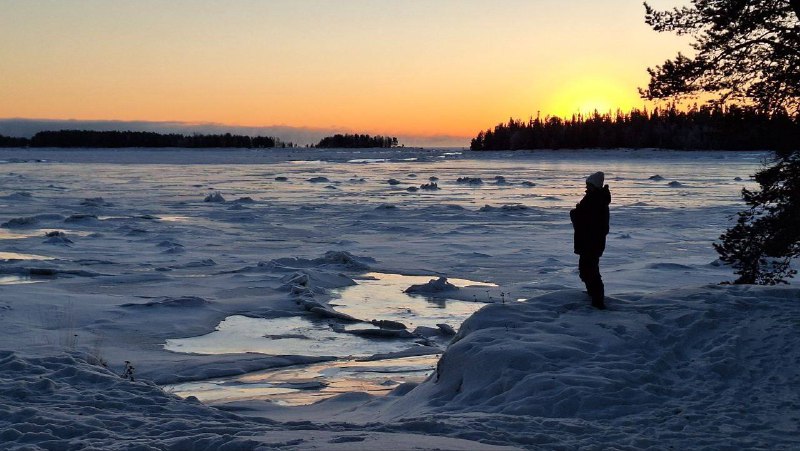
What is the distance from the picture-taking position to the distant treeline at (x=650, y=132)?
10.6 metres

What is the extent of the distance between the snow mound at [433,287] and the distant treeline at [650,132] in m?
4.56

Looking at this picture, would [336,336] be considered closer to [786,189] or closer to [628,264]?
[786,189]

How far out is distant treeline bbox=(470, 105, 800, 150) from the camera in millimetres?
10570

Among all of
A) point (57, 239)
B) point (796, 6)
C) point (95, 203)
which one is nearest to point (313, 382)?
point (796, 6)

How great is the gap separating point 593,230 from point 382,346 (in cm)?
293

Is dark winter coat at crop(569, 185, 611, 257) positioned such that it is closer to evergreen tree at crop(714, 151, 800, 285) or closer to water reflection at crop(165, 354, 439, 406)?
water reflection at crop(165, 354, 439, 406)

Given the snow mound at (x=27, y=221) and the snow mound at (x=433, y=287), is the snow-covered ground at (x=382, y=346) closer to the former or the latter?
the snow mound at (x=433, y=287)

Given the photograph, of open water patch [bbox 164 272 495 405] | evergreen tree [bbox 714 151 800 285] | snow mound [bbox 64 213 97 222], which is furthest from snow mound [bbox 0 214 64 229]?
evergreen tree [bbox 714 151 800 285]

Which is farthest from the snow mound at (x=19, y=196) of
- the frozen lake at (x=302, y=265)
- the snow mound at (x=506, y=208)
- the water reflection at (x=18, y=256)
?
the snow mound at (x=506, y=208)

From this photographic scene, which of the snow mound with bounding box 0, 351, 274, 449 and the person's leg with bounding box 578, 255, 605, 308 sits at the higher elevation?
the person's leg with bounding box 578, 255, 605, 308

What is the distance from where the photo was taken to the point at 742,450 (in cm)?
538

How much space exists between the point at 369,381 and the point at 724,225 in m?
17.7

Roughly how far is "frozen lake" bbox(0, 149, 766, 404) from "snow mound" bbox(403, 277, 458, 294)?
0.27 metres

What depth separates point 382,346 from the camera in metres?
9.74
